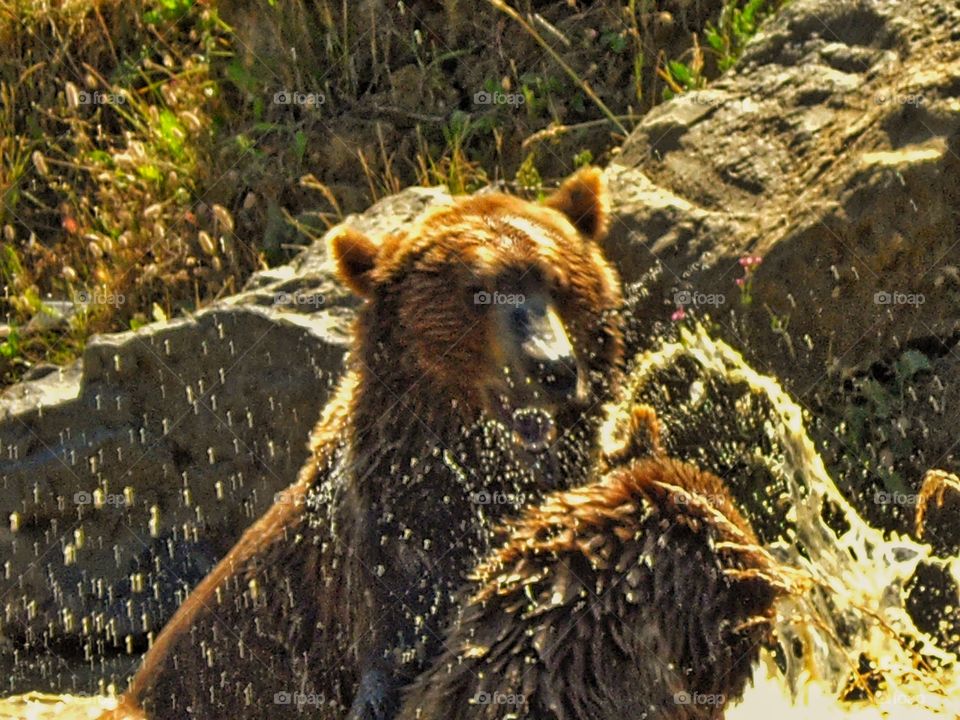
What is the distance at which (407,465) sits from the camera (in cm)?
502

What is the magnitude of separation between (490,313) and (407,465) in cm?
60

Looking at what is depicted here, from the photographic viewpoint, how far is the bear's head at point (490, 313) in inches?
201

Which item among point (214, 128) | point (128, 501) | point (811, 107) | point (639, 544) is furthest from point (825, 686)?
point (214, 128)

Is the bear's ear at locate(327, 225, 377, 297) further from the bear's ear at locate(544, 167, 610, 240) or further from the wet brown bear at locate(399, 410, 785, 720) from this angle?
the wet brown bear at locate(399, 410, 785, 720)

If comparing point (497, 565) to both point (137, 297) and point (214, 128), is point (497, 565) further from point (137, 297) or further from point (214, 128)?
point (214, 128)

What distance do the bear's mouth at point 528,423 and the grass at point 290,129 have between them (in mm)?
2570

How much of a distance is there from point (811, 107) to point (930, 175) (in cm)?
86

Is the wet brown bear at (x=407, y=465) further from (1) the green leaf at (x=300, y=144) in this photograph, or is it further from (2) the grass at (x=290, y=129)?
(1) the green leaf at (x=300, y=144)

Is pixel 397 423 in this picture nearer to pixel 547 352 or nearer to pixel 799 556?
pixel 547 352

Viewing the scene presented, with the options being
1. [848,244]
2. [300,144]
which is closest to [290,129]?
[300,144]

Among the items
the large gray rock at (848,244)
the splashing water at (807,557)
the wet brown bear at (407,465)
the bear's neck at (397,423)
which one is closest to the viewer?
the splashing water at (807,557)

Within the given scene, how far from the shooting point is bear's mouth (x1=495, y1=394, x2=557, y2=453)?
513 centimetres

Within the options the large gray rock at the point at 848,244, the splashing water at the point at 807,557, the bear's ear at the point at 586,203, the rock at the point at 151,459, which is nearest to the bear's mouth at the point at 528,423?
the splashing water at the point at 807,557

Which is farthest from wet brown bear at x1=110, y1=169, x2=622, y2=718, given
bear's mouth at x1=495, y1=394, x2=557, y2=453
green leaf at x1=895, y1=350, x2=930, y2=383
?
green leaf at x1=895, y1=350, x2=930, y2=383
